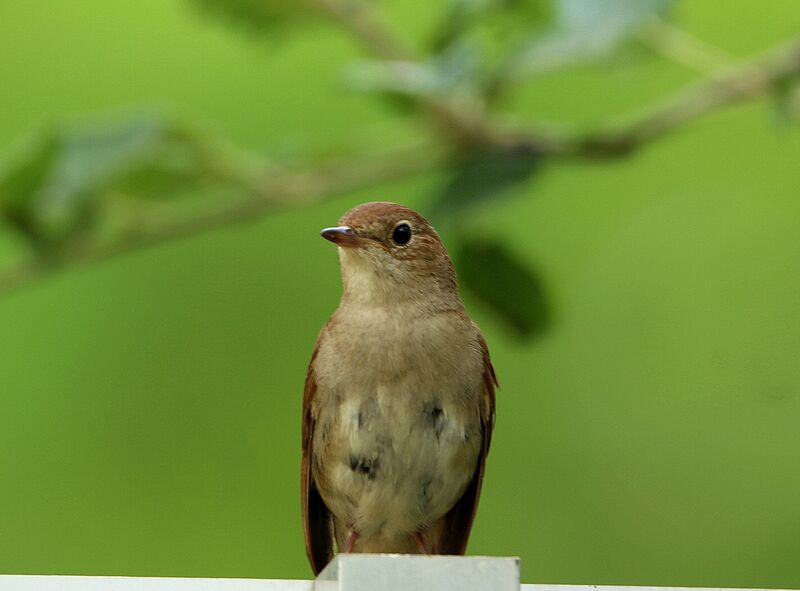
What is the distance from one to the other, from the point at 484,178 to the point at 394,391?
0.88ft

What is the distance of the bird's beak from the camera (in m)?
1.58

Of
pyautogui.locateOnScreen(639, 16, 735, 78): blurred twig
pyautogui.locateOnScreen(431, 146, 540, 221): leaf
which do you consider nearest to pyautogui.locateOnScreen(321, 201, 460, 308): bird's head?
pyautogui.locateOnScreen(431, 146, 540, 221): leaf

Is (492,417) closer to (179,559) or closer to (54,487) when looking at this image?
(179,559)

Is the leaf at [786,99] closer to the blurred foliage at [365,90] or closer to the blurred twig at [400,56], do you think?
the blurred foliage at [365,90]

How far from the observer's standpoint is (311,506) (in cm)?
184

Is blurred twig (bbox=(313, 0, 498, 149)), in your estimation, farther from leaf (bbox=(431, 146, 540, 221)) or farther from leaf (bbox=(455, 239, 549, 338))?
leaf (bbox=(455, 239, 549, 338))

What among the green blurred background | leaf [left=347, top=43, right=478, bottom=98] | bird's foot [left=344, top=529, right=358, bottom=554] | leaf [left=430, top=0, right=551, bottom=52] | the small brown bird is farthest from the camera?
the green blurred background

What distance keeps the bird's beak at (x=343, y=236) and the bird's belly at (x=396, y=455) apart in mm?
169

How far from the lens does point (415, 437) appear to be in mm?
1614

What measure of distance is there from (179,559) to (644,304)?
1081 mm

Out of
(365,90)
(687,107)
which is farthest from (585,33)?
(365,90)

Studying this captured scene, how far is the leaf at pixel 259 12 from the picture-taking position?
1.56 metres

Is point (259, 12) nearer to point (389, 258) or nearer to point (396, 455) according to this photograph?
point (389, 258)

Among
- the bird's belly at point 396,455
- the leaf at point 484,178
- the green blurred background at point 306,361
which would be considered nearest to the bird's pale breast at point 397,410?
the bird's belly at point 396,455
